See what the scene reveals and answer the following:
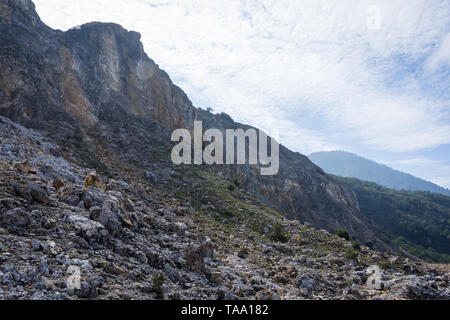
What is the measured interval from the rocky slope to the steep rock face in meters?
5.59

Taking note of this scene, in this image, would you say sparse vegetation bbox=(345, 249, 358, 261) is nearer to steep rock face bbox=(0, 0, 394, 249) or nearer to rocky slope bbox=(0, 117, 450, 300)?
rocky slope bbox=(0, 117, 450, 300)

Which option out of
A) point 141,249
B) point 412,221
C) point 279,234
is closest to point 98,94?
point 279,234

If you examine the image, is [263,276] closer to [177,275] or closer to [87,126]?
[177,275]

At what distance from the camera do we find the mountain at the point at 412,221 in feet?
303

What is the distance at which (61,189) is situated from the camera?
1508 cm

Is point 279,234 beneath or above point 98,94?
beneath

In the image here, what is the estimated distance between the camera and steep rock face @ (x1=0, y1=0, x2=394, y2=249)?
93.7ft

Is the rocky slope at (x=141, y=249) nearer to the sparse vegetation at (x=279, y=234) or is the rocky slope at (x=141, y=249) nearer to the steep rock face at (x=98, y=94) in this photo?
the sparse vegetation at (x=279, y=234)

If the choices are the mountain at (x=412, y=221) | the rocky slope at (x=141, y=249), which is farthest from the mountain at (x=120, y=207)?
the mountain at (x=412, y=221)

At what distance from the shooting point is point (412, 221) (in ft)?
377

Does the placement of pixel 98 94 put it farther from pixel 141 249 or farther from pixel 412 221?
pixel 412 221

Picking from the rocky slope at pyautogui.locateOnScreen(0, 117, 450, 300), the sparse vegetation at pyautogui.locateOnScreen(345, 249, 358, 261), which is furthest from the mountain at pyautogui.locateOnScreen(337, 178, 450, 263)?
the rocky slope at pyautogui.locateOnScreen(0, 117, 450, 300)

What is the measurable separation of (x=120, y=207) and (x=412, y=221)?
136110mm

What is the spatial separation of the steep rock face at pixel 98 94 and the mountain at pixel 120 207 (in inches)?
7.8
